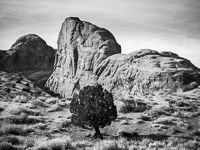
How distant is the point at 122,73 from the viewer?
56281 mm

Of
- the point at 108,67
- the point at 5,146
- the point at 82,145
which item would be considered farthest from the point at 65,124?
the point at 108,67

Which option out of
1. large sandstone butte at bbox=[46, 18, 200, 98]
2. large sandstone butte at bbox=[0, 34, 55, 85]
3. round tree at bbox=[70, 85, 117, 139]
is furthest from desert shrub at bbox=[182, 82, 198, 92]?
large sandstone butte at bbox=[0, 34, 55, 85]

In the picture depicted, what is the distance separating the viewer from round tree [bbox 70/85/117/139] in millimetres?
14656

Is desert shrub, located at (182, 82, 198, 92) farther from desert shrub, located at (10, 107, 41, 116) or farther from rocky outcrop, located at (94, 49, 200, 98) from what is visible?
desert shrub, located at (10, 107, 41, 116)

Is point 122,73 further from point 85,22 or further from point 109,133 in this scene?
point 85,22

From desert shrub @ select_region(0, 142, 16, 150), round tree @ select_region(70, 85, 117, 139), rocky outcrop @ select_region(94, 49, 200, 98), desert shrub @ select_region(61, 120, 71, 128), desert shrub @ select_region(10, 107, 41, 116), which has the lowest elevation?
desert shrub @ select_region(61, 120, 71, 128)

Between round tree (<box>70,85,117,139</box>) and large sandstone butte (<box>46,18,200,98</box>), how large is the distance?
27541 mm

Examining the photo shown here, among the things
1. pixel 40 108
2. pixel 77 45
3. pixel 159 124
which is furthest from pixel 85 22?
pixel 159 124

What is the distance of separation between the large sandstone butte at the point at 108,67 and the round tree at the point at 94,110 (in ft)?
90.4

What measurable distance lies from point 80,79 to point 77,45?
18377 mm

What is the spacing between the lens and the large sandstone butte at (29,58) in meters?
106

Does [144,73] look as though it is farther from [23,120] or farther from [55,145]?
[55,145]

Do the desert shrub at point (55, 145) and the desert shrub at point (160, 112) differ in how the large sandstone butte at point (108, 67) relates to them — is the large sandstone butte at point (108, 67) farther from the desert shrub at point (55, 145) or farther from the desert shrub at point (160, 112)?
the desert shrub at point (55, 145)

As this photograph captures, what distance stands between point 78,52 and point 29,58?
→ 44.7m
